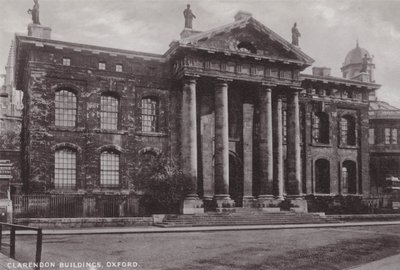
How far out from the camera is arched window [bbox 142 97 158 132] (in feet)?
102

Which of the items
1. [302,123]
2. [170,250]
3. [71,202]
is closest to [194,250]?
[170,250]

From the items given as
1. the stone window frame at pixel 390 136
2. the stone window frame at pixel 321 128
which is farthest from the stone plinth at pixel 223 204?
the stone window frame at pixel 390 136

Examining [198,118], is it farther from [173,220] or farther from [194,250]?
[194,250]

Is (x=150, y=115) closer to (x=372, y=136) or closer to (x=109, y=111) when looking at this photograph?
(x=109, y=111)

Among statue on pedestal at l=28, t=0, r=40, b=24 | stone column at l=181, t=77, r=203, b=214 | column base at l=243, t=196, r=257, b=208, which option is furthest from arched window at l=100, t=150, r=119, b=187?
statue on pedestal at l=28, t=0, r=40, b=24

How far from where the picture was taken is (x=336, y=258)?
12492 mm

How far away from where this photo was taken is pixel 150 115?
31.3 m

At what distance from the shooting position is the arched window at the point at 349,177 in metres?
38.0

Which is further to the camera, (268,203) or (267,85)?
(267,85)

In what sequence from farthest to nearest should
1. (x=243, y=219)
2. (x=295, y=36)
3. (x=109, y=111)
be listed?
(x=295, y=36), (x=109, y=111), (x=243, y=219)

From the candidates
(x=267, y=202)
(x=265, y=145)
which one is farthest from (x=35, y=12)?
(x=267, y=202)

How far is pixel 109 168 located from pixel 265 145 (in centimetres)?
979

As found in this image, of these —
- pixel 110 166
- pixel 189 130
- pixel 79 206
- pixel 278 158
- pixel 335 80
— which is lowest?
pixel 79 206

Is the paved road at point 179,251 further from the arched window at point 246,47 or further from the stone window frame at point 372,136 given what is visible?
the stone window frame at point 372,136
